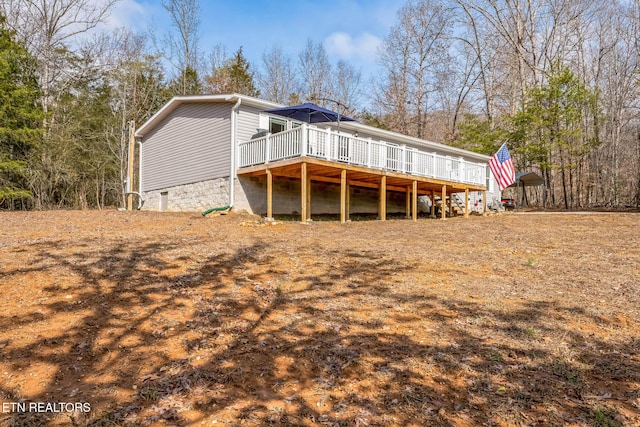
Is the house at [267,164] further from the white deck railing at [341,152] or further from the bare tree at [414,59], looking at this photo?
the bare tree at [414,59]

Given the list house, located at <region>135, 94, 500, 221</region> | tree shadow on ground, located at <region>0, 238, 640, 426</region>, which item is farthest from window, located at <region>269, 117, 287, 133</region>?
tree shadow on ground, located at <region>0, 238, 640, 426</region>

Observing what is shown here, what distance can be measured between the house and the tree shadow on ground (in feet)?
20.8

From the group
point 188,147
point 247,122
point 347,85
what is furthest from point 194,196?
point 347,85

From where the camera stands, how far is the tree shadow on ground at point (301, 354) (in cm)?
276

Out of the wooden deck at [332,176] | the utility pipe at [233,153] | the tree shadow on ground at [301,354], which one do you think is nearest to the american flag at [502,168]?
the wooden deck at [332,176]

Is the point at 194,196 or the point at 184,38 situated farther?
the point at 184,38

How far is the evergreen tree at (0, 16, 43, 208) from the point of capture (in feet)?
54.6

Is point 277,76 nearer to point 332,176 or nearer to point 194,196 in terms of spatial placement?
point 194,196

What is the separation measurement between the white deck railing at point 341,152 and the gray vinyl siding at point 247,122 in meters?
0.50

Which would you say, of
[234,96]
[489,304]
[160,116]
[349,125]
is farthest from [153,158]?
→ [489,304]

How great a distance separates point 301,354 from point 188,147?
12.7 metres

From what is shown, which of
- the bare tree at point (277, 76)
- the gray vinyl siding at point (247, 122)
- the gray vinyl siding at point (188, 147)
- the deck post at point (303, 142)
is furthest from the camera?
the bare tree at point (277, 76)

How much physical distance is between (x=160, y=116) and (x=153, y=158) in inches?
74.6

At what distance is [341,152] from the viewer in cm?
1177
